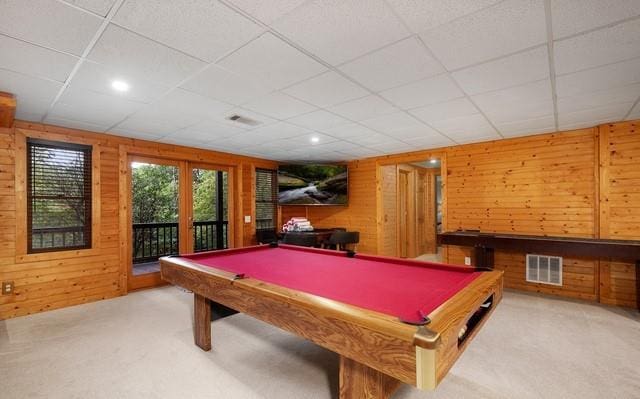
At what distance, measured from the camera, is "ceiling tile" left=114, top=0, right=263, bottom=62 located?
1.52 m

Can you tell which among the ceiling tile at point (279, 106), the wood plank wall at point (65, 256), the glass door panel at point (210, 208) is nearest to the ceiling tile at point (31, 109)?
the wood plank wall at point (65, 256)

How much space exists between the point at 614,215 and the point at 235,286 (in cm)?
477

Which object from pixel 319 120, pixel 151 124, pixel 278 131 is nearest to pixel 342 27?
pixel 319 120

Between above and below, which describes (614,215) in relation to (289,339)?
above

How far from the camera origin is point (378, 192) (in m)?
6.01

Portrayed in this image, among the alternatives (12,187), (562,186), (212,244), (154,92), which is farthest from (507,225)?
(12,187)

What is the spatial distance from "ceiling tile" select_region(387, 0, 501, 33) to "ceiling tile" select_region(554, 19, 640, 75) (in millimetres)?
807

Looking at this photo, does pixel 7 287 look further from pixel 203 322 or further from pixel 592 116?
pixel 592 116

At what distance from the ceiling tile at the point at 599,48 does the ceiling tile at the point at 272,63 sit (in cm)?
167

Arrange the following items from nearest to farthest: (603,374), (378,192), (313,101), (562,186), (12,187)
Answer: (603,374)
(313,101)
(12,187)
(562,186)
(378,192)

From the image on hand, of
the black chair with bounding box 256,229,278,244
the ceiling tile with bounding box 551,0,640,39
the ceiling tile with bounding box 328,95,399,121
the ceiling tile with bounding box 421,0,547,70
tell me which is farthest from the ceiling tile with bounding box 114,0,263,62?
the black chair with bounding box 256,229,278,244

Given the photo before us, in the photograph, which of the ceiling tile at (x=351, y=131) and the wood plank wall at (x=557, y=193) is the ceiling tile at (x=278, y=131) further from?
the wood plank wall at (x=557, y=193)

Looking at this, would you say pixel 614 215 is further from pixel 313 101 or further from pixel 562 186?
pixel 313 101

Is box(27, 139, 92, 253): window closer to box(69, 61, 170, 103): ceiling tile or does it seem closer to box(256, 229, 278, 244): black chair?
box(69, 61, 170, 103): ceiling tile
